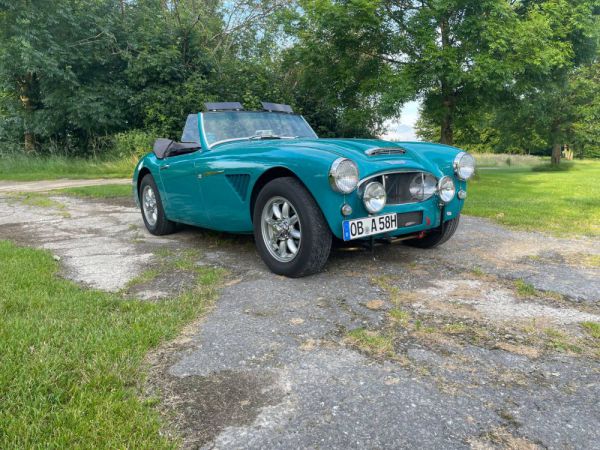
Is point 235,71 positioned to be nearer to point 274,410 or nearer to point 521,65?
point 521,65

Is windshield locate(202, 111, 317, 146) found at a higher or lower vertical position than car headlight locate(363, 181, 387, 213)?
higher

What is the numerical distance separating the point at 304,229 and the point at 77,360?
5.67 feet

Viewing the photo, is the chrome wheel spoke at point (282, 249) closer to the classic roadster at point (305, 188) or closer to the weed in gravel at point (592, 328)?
the classic roadster at point (305, 188)

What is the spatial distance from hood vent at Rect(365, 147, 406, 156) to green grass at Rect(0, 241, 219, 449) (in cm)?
163

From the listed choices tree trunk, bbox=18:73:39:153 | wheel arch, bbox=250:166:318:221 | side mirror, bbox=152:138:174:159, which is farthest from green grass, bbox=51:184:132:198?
tree trunk, bbox=18:73:39:153

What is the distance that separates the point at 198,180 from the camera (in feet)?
14.3

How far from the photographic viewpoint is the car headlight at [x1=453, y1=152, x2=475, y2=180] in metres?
4.12

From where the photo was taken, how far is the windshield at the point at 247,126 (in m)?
4.71

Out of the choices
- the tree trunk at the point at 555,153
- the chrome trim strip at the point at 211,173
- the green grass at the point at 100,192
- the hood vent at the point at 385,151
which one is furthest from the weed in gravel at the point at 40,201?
the tree trunk at the point at 555,153

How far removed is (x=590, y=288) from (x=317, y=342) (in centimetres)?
223

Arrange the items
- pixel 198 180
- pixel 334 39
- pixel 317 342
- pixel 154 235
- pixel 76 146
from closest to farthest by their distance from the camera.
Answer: pixel 317 342 → pixel 198 180 → pixel 154 235 → pixel 334 39 → pixel 76 146

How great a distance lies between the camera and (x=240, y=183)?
3895 millimetres

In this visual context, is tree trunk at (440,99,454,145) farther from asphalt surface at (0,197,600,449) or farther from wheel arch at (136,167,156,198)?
wheel arch at (136,167,156,198)

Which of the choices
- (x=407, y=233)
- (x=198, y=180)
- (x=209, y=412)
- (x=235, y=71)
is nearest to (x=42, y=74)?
(x=235, y=71)
